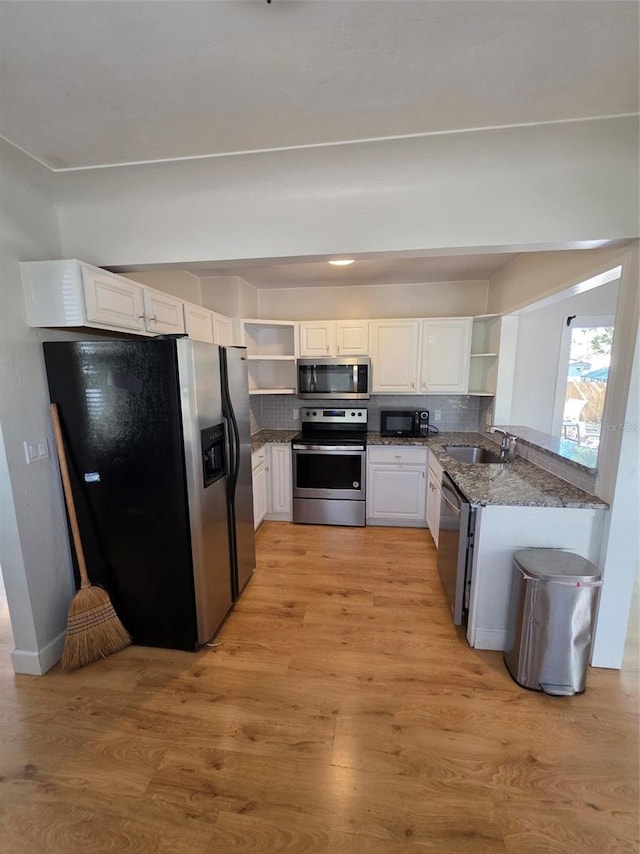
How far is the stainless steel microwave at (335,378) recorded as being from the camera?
3619 millimetres

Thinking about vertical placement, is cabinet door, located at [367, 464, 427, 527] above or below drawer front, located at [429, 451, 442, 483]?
below

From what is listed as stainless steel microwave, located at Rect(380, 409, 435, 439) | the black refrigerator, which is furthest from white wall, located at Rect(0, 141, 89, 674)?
stainless steel microwave, located at Rect(380, 409, 435, 439)

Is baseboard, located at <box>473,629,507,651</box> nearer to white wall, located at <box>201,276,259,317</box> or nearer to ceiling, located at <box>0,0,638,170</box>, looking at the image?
ceiling, located at <box>0,0,638,170</box>

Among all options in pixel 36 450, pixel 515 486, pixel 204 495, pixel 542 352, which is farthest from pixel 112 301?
pixel 542 352

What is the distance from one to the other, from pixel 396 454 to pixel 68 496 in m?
2.65

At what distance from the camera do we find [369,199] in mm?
1815

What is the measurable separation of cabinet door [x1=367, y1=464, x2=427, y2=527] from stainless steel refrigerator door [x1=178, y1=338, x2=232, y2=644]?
1.72m

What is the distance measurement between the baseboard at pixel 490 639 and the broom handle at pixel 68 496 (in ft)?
7.58

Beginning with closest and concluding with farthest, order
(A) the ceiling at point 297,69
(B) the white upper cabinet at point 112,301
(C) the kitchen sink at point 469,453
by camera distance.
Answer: (A) the ceiling at point 297,69 < (B) the white upper cabinet at point 112,301 < (C) the kitchen sink at point 469,453

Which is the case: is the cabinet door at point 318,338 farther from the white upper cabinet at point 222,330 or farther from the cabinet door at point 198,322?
the cabinet door at point 198,322

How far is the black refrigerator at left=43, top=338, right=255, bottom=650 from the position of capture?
1.85 metres

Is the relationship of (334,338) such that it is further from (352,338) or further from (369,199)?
(369,199)

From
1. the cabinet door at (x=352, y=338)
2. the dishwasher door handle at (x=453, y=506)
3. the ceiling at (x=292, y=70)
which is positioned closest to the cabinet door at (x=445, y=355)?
the cabinet door at (x=352, y=338)

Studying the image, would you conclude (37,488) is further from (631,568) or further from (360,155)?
(631,568)
